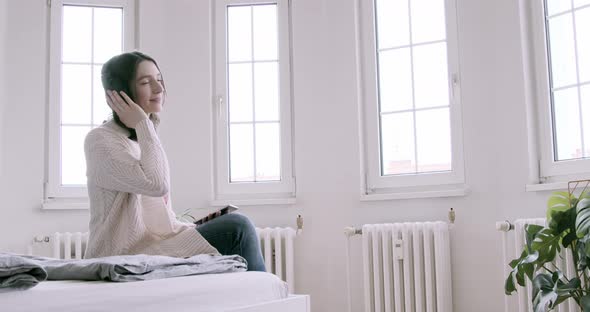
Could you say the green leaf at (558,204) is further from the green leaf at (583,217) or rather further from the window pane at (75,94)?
the window pane at (75,94)

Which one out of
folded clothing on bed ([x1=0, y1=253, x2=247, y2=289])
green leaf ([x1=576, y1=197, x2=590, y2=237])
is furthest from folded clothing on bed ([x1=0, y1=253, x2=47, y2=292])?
green leaf ([x1=576, y1=197, x2=590, y2=237])

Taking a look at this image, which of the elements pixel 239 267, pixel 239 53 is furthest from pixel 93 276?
pixel 239 53

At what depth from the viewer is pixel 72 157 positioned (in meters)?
4.00

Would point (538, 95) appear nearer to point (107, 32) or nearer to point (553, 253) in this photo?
point (553, 253)

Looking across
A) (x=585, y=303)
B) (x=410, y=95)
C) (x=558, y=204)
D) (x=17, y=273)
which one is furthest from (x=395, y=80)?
(x=17, y=273)

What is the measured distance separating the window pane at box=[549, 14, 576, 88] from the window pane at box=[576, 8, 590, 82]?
3 cm

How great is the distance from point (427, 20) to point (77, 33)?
1978 millimetres

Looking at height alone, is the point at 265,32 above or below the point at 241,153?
above

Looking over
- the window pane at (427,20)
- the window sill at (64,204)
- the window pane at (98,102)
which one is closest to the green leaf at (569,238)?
the window pane at (427,20)

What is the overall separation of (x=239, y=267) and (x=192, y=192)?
224 centimetres

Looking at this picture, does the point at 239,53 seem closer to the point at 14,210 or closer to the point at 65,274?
the point at 14,210

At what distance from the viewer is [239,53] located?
419cm

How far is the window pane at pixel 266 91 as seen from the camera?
4145 mm

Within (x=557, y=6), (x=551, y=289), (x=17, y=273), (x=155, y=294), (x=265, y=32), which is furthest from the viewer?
(x=265, y=32)
